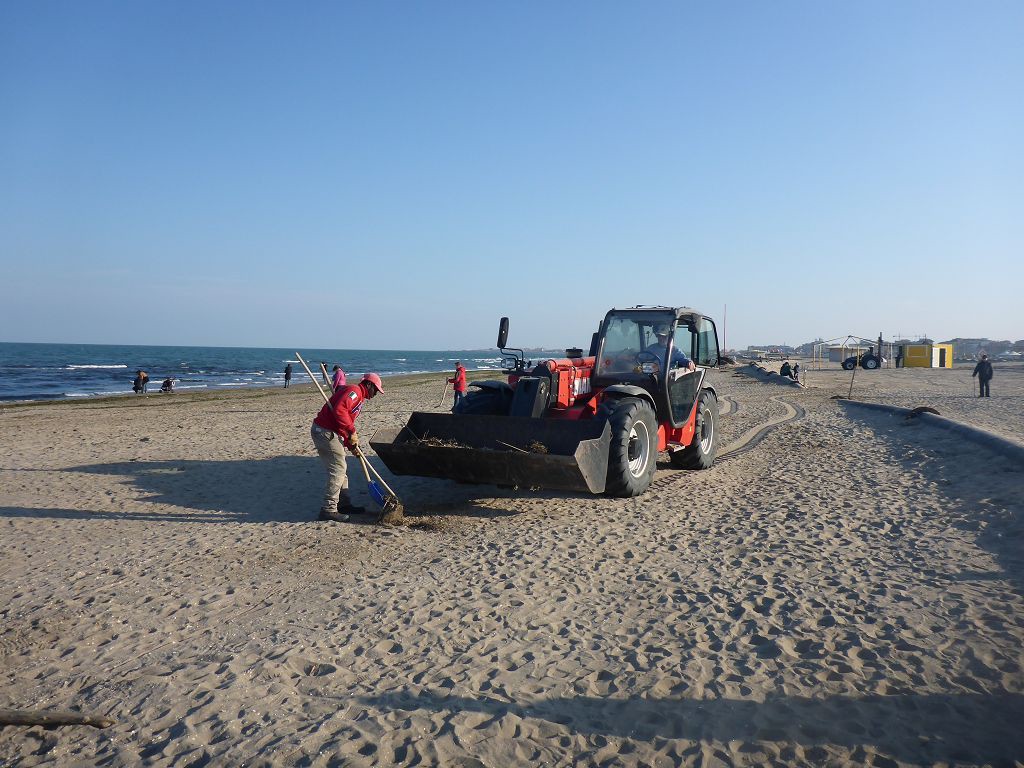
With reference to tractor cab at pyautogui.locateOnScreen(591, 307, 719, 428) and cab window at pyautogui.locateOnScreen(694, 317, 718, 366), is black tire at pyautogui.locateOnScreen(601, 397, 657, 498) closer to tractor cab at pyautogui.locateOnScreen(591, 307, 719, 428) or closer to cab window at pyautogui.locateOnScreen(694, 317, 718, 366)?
tractor cab at pyautogui.locateOnScreen(591, 307, 719, 428)

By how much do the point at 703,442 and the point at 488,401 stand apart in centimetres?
322

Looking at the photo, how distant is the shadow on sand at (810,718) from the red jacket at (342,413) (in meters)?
3.76

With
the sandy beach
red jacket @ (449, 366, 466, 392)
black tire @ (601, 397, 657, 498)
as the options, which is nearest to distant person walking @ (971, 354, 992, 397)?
the sandy beach

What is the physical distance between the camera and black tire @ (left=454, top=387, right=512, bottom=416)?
8.46 metres

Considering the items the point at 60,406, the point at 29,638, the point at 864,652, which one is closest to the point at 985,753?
the point at 864,652

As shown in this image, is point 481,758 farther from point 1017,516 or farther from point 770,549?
point 1017,516

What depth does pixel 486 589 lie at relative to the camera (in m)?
4.92

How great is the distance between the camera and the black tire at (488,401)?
8461mm

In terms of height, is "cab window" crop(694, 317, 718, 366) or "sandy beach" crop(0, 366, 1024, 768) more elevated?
"cab window" crop(694, 317, 718, 366)

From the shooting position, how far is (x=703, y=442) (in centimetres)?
963

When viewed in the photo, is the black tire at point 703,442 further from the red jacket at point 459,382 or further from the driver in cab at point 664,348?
the red jacket at point 459,382

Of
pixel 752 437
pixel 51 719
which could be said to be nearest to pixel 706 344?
pixel 752 437

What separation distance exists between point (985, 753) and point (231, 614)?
419cm

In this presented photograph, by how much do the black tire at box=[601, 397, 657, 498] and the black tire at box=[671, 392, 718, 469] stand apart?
156 cm
